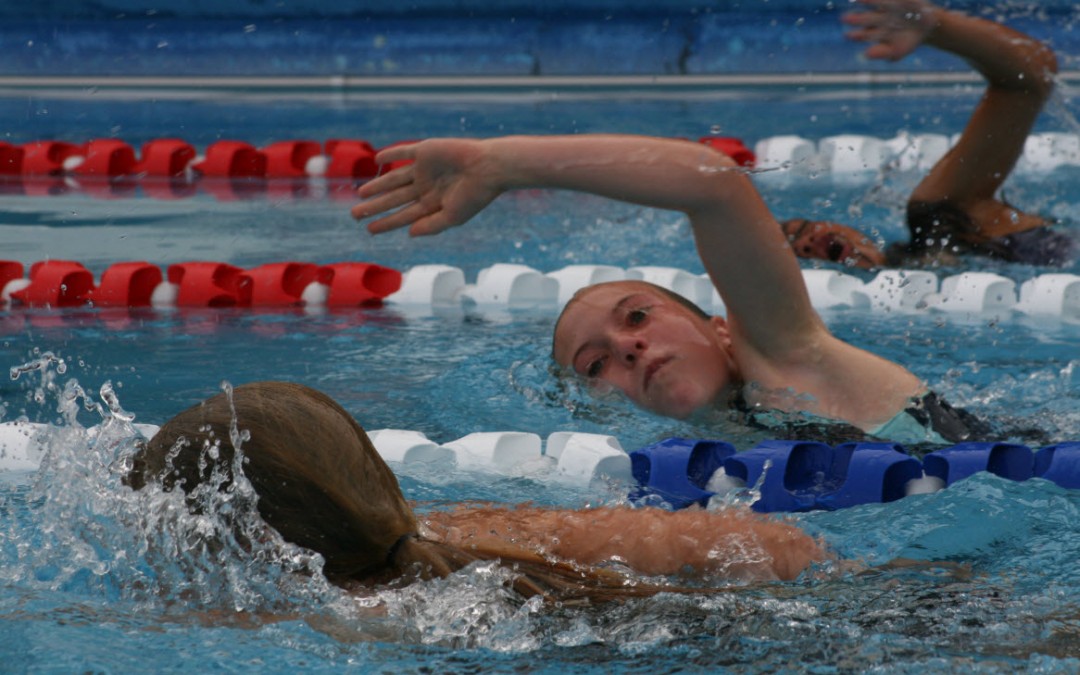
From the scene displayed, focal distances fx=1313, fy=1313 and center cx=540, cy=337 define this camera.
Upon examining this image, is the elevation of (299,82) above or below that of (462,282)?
above

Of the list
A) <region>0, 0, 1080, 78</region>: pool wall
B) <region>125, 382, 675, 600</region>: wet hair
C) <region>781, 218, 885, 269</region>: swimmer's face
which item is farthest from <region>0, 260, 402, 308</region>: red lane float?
<region>0, 0, 1080, 78</region>: pool wall

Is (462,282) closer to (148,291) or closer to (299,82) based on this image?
(148,291)

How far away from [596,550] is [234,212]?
12.4 ft

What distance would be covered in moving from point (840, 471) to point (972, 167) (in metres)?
1.80

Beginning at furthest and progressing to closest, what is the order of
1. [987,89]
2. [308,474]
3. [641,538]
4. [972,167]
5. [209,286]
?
[209,286]
[972,167]
[987,89]
[641,538]
[308,474]

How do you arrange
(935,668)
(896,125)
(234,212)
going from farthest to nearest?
(896,125), (234,212), (935,668)

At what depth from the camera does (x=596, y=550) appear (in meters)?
1.55

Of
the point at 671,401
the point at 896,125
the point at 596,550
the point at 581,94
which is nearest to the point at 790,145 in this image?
the point at 896,125

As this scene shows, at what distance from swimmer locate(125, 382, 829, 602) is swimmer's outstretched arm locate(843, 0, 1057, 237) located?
5.21ft

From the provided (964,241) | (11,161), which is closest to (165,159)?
(11,161)

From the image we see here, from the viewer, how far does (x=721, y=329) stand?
99.6 inches

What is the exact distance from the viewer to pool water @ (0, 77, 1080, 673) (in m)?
1.41

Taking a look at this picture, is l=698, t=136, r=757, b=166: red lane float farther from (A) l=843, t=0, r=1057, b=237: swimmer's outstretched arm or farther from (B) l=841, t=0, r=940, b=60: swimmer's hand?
(B) l=841, t=0, r=940, b=60: swimmer's hand

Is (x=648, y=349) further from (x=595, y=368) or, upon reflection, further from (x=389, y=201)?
(x=389, y=201)
